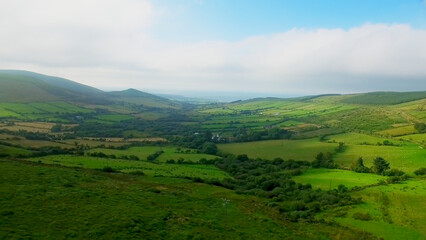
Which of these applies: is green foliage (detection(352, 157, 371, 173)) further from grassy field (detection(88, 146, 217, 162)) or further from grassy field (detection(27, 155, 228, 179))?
grassy field (detection(88, 146, 217, 162))

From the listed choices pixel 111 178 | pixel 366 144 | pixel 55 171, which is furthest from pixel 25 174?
pixel 366 144

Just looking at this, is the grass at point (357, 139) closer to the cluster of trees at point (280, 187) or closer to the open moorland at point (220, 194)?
the open moorland at point (220, 194)

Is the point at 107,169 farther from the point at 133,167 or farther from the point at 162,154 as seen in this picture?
the point at 162,154

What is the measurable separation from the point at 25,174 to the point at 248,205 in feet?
115

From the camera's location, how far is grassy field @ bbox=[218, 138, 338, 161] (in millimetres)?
110938

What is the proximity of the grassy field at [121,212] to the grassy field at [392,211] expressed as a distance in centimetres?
521

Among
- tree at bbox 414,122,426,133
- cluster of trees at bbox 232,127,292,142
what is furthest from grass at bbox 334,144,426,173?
cluster of trees at bbox 232,127,292,142

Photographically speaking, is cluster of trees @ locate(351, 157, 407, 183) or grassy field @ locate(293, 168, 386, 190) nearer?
grassy field @ locate(293, 168, 386, 190)

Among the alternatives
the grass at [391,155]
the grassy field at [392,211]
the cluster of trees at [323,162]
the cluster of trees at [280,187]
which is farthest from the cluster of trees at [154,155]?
the grassy field at [392,211]

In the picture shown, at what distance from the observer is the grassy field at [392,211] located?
144ft

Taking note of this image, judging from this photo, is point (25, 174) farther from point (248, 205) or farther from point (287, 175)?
point (287, 175)

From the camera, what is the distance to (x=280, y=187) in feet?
230

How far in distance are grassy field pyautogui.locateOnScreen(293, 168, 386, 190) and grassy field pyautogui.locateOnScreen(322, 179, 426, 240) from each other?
5.20 meters

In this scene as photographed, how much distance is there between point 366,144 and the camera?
4705 inches
